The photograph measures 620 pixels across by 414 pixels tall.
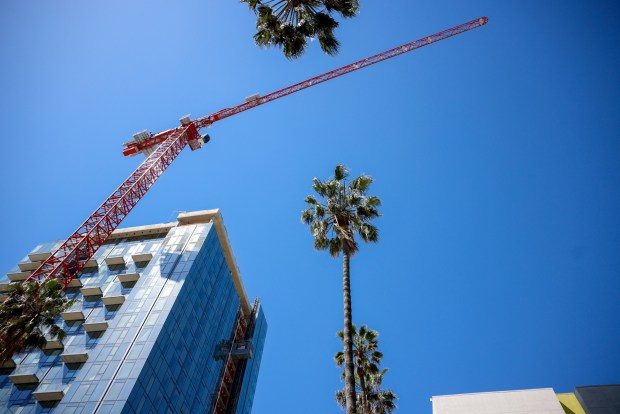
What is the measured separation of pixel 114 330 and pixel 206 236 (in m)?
17.1

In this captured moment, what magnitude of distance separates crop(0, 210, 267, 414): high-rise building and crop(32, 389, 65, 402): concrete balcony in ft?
0.32

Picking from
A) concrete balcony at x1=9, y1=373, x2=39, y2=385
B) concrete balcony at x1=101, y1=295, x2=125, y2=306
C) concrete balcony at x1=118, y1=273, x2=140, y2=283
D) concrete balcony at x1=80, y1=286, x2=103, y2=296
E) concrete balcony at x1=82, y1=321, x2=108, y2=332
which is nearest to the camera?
concrete balcony at x1=9, y1=373, x2=39, y2=385

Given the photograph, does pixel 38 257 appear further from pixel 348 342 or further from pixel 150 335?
pixel 348 342

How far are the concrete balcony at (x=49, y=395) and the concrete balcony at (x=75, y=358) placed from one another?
376 centimetres

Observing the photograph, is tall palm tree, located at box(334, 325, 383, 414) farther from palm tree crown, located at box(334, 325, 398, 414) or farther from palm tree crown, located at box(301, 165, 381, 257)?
palm tree crown, located at box(301, 165, 381, 257)

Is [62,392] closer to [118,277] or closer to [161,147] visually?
[118,277]

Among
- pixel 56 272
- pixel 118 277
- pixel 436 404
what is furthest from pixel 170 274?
pixel 436 404

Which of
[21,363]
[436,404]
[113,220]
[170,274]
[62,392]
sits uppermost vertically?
[113,220]

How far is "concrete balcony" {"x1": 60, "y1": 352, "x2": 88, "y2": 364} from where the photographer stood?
40156 mm

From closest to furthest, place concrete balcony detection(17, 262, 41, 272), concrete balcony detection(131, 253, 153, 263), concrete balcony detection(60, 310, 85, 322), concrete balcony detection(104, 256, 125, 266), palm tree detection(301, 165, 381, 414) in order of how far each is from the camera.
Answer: palm tree detection(301, 165, 381, 414) < concrete balcony detection(60, 310, 85, 322) < concrete balcony detection(131, 253, 153, 263) < concrete balcony detection(104, 256, 125, 266) < concrete balcony detection(17, 262, 41, 272)

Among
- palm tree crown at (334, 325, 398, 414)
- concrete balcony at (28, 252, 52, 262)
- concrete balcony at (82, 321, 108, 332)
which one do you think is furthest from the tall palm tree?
concrete balcony at (28, 252, 52, 262)

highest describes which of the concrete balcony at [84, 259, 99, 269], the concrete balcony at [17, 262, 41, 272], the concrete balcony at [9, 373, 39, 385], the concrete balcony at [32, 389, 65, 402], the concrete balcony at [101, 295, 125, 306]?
the concrete balcony at [17, 262, 41, 272]

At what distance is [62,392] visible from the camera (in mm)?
36406

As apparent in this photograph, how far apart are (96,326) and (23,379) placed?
26.3ft
